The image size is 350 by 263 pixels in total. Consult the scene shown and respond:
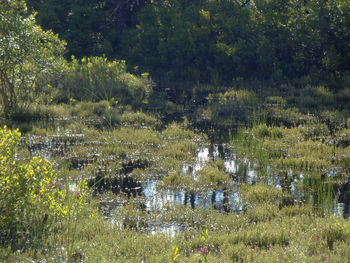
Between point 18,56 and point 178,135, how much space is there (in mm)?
4604

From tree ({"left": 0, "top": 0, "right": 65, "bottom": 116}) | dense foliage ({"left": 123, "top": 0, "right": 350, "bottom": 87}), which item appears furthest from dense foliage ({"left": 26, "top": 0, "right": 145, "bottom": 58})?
tree ({"left": 0, "top": 0, "right": 65, "bottom": 116})

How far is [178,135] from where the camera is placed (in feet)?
38.8

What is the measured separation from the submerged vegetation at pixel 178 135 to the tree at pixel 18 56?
0.06 m

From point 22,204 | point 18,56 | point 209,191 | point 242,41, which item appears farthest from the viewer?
point 242,41

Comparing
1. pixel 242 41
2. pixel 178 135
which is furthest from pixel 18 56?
pixel 242 41

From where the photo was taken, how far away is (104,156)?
10102 millimetres

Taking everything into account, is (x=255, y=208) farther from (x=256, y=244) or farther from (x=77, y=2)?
(x=77, y=2)

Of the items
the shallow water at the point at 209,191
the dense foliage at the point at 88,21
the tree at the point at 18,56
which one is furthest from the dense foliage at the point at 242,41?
the shallow water at the point at 209,191

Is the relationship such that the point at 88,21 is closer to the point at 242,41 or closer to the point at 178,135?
the point at 242,41

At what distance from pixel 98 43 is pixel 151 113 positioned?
9.59m

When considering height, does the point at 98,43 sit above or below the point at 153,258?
above

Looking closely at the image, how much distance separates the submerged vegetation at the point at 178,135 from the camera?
591 cm

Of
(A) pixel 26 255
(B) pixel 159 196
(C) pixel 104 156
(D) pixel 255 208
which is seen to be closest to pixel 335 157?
(D) pixel 255 208

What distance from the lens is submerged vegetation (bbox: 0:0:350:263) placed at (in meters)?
5.91
